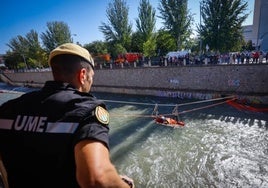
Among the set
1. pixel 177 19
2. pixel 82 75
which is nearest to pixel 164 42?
pixel 177 19

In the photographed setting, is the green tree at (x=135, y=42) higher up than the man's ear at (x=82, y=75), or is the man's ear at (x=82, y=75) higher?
the green tree at (x=135, y=42)

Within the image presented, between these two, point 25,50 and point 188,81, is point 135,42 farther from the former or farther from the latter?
point 25,50

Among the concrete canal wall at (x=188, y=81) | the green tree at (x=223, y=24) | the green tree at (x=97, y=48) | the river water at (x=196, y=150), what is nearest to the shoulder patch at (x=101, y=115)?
the river water at (x=196, y=150)

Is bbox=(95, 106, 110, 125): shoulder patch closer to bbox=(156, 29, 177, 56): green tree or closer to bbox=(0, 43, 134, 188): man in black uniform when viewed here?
bbox=(0, 43, 134, 188): man in black uniform

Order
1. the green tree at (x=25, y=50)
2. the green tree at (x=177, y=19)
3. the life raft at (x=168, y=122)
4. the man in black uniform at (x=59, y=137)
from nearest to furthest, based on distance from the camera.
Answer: the man in black uniform at (x=59, y=137)
the life raft at (x=168, y=122)
the green tree at (x=177, y=19)
the green tree at (x=25, y=50)

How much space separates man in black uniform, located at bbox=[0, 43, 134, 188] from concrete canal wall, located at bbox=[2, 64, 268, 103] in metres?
Result: 21.8

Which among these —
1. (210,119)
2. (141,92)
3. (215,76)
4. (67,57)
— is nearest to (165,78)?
(141,92)

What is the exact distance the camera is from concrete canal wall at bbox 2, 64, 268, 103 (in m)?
20.0

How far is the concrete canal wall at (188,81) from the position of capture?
1996cm

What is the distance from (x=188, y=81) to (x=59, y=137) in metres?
24.4

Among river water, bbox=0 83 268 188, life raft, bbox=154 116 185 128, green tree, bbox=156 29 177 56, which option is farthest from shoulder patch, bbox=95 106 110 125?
green tree, bbox=156 29 177 56

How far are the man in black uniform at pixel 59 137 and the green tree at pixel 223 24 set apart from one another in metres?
30.5

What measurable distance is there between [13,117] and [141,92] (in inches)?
1059

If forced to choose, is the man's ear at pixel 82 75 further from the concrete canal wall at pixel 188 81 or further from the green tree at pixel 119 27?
the green tree at pixel 119 27
